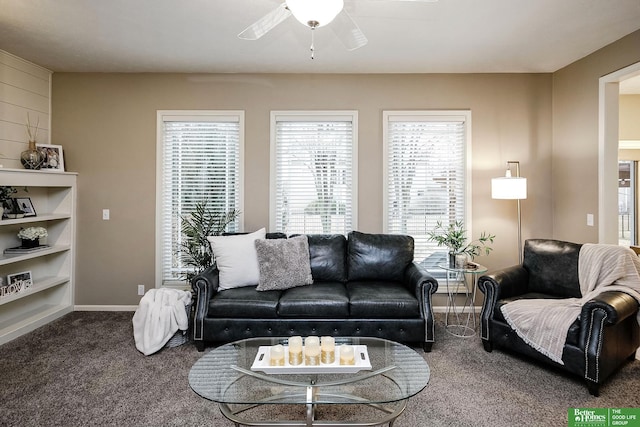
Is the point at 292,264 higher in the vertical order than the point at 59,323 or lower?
higher

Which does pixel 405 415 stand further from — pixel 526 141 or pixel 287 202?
pixel 526 141

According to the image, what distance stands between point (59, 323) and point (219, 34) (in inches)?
136

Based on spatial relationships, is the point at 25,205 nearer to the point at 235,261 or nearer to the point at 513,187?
the point at 235,261

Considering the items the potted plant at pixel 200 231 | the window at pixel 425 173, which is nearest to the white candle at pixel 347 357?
the potted plant at pixel 200 231

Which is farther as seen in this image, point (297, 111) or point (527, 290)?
point (297, 111)

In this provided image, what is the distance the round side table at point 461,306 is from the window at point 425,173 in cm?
26

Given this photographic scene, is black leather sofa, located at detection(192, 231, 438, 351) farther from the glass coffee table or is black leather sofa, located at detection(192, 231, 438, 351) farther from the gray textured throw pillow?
the glass coffee table

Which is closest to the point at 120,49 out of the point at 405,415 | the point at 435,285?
the point at 435,285

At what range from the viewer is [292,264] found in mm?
3387

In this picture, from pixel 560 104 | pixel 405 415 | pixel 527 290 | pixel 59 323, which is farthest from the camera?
pixel 560 104

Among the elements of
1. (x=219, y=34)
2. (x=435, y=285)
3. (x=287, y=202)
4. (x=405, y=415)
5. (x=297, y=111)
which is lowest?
(x=405, y=415)

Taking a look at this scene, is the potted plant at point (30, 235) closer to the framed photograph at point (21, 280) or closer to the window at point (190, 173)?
the framed photograph at point (21, 280)

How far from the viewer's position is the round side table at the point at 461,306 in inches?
144

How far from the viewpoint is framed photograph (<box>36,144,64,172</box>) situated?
12.8ft
